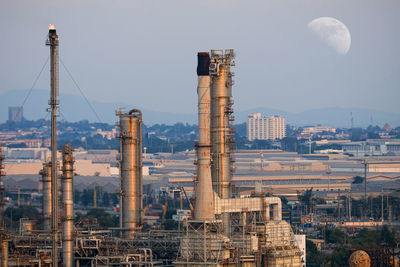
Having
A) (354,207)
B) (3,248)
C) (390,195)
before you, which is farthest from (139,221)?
(390,195)

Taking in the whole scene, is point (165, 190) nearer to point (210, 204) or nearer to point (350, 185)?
point (350, 185)

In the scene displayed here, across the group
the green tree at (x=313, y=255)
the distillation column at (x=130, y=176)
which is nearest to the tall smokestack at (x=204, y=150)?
the distillation column at (x=130, y=176)

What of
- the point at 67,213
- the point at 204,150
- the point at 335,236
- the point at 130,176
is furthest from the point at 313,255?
the point at 67,213

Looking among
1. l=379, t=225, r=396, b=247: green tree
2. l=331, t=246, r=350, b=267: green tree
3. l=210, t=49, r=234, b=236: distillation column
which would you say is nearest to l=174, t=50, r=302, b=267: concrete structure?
l=210, t=49, r=234, b=236: distillation column

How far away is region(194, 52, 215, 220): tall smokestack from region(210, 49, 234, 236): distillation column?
1206 millimetres

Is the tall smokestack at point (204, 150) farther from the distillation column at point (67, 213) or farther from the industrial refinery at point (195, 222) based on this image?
the distillation column at point (67, 213)

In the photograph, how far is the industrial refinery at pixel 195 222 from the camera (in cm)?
5034

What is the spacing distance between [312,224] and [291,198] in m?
30.3

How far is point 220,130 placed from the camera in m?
56.2

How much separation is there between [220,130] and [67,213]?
337 inches

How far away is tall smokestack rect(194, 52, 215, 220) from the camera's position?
5169 cm

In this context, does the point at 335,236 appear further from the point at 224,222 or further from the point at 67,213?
the point at 67,213

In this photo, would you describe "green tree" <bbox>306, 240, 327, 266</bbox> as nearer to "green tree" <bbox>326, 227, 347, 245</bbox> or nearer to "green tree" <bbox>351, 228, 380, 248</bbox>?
"green tree" <bbox>351, 228, 380, 248</bbox>

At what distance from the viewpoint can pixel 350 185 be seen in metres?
138
